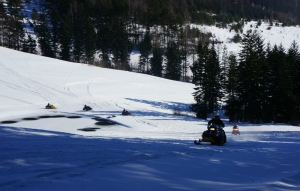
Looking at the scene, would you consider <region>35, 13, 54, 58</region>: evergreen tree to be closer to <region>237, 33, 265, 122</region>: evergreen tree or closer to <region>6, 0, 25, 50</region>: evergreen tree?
<region>6, 0, 25, 50</region>: evergreen tree

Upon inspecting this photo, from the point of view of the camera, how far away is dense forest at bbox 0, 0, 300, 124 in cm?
3356

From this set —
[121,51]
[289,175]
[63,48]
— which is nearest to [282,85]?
[289,175]

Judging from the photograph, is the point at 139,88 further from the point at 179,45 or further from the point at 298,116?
the point at 179,45

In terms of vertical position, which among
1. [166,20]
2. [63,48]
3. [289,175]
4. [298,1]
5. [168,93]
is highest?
[298,1]

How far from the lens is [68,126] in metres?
20.6

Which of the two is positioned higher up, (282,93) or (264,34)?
(264,34)

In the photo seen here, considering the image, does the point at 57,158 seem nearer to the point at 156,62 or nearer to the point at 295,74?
the point at 295,74

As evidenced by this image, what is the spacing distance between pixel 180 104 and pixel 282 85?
539 inches

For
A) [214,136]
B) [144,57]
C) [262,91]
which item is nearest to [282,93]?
[262,91]

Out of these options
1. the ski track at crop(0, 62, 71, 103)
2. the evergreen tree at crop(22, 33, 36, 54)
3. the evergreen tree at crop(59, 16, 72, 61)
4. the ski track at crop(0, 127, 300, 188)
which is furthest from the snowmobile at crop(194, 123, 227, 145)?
the evergreen tree at crop(22, 33, 36, 54)

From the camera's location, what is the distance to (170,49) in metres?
72.9

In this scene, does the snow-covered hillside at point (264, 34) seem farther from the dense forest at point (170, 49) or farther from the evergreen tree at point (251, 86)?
the evergreen tree at point (251, 86)

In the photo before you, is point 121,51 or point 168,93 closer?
point 168,93

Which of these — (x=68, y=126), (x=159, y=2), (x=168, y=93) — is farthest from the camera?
(x=159, y=2)
